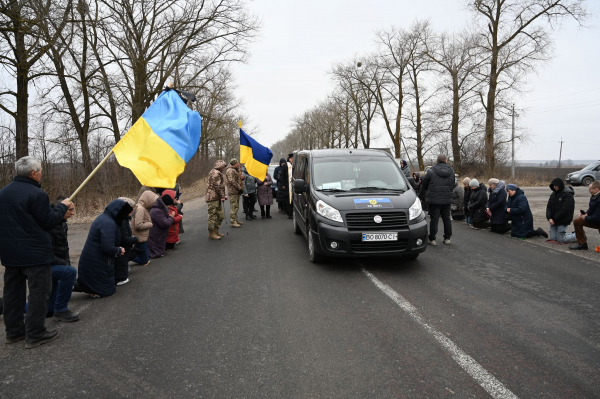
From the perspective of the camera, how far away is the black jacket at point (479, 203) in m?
11.1

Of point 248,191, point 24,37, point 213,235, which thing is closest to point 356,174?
point 213,235

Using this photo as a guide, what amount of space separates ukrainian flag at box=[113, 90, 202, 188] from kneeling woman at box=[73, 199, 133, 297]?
704 mm

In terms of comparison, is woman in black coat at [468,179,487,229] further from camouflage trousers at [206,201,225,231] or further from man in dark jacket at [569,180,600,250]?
camouflage trousers at [206,201,225,231]

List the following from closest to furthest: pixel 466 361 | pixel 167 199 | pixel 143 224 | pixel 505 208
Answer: pixel 466 361 < pixel 143 224 < pixel 167 199 < pixel 505 208

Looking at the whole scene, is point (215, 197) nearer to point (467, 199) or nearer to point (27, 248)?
point (27, 248)

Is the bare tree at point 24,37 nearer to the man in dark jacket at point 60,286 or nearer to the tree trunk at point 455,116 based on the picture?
the man in dark jacket at point 60,286

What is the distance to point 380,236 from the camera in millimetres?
6270

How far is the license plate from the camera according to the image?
626 cm

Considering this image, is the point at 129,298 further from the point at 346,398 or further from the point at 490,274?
the point at 490,274

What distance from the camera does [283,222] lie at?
41.5 feet

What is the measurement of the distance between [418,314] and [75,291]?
4.57 m

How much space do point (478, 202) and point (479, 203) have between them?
0.14ft

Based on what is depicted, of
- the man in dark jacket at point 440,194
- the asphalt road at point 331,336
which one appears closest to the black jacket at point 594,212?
the asphalt road at point 331,336

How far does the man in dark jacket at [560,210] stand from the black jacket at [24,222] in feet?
30.6
